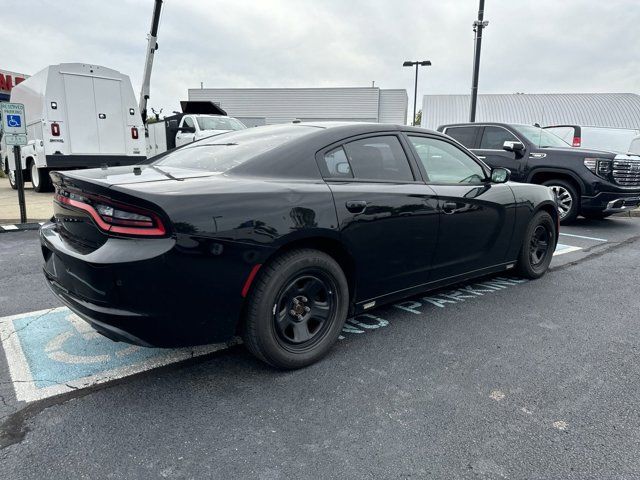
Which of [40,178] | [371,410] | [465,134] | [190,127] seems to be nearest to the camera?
[371,410]

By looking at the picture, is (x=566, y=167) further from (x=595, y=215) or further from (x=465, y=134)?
(x=465, y=134)

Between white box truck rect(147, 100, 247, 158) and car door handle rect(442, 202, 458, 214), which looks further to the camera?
white box truck rect(147, 100, 247, 158)

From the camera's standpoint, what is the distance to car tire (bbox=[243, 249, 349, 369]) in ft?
8.36

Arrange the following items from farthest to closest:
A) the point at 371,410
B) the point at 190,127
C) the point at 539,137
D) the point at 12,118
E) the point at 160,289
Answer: the point at 190,127 → the point at 539,137 → the point at 12,118 → the point at 371,410 → the point at 160,289

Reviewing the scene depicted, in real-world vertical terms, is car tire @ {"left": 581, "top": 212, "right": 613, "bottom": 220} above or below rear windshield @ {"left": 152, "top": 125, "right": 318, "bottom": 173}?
below

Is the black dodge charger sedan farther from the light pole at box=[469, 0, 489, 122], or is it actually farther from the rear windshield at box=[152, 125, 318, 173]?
the light pole at box=[469, 0, 489, 122]

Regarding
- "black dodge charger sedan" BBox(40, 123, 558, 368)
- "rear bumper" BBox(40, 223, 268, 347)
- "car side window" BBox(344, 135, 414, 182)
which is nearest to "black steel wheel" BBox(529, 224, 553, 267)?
"black dodge charger sedan" BBox(40, 123, 558, 368)

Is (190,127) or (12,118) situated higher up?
(190,127)

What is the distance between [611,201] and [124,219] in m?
8.23

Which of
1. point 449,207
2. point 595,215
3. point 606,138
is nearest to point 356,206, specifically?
point 449,207

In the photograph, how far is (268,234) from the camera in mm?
2492

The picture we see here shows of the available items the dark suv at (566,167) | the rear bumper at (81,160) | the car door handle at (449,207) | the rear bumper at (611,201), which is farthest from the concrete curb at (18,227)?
the rear bumper at (611,201)

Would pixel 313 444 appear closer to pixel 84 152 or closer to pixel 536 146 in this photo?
pixel 536 146

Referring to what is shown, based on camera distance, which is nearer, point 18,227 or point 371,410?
point 371,410
